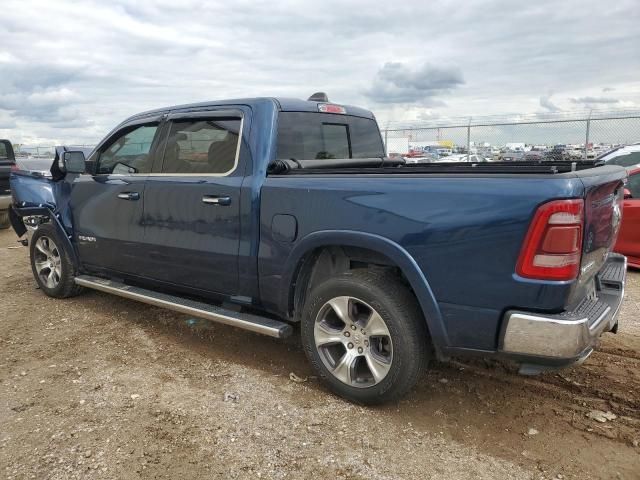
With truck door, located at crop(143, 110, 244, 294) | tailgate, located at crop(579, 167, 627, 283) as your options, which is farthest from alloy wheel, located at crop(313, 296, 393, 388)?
tailgate, located at crop(579, 167, 627, 283)

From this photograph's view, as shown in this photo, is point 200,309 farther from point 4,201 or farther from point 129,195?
point 4,201

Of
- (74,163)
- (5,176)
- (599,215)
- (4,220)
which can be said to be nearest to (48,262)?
(74,163)

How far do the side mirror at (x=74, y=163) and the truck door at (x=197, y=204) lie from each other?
1.05 metres

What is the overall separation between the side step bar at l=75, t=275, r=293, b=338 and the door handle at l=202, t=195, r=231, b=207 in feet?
2.57

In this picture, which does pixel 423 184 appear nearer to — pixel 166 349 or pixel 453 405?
pixel 453 405

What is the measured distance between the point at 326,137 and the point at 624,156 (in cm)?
516

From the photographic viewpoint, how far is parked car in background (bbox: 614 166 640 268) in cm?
625

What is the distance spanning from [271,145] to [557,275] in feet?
6.65

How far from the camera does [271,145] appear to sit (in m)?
3.63

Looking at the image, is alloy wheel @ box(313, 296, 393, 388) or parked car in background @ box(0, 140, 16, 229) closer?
alloy wheel @ box(313, 296, 393, 388)

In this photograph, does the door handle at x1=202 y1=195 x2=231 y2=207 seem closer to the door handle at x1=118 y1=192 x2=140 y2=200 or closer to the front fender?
the front fender

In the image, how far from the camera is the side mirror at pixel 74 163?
4852mm

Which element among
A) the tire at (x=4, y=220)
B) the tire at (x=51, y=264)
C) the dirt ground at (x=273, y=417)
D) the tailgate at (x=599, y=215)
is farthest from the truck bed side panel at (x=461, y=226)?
the tire at (x=4, y=220)

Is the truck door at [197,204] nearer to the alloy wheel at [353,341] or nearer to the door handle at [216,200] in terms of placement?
the door handle at [216,200]
